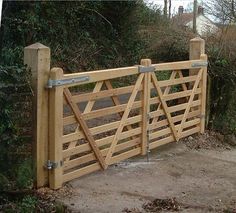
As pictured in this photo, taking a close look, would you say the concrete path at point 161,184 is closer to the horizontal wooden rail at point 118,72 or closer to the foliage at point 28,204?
the foliage at point 28,204

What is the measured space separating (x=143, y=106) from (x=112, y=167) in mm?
981

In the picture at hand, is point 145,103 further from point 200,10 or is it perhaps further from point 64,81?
point 200,10

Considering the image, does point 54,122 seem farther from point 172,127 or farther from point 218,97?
point 218,97

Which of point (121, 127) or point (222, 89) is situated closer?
point (121, 127)

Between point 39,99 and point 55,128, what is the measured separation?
372 mm

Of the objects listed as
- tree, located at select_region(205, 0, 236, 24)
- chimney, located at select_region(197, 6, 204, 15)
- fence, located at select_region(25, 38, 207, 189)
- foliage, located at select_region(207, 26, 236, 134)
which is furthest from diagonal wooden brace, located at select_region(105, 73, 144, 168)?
chimney, located at select_region(197, 6, 204, 15)

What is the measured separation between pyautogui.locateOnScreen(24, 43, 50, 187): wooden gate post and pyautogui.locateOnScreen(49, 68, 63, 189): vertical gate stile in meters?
0.05

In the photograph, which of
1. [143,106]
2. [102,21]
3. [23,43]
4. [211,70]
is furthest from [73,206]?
[102,21]

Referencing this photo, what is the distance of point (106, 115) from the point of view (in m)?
6.75

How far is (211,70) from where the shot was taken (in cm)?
955

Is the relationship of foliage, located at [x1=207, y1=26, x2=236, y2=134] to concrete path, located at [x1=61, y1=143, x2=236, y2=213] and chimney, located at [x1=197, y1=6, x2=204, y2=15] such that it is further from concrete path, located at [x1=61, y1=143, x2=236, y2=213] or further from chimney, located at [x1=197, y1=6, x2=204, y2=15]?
chimney, located at [x1=197, y1=6, x2=204, y2=15]

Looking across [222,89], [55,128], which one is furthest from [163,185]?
[222,89]

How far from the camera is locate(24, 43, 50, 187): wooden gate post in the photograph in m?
5.49

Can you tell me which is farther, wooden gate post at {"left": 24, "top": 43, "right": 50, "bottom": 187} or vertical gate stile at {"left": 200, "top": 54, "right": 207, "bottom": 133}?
vertical gate stile at {"left": 200, "top": 54, "right": 207, "bottom": 133}
